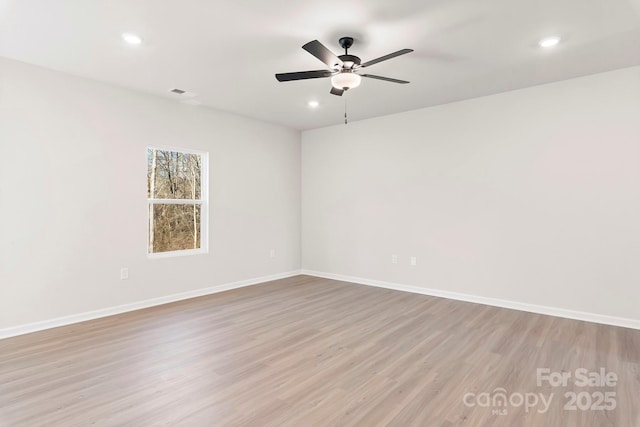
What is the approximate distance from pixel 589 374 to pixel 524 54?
278 cm

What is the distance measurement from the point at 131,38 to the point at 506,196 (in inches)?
172

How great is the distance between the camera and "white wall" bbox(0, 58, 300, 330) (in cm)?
332

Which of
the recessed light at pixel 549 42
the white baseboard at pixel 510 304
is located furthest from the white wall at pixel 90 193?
the recessed light at pixel 549 42

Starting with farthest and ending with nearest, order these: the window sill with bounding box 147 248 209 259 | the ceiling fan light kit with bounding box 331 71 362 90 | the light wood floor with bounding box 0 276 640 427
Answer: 1. the window sill with bounding box 147 248 209 259
2. the ceiling fan light kit with bounding box 331 71 362 90
3. the light wood floor with bounding box 0 276 640 427

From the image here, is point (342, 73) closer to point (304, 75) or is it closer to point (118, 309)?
point (304, 75)

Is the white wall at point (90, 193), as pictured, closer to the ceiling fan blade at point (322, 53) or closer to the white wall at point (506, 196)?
the white wall at point (506, 196)

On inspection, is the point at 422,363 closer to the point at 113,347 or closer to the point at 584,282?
the point at 584,282

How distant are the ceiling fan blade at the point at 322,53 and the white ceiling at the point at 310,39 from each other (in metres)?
0.25

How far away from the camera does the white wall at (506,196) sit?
3576 millimetres

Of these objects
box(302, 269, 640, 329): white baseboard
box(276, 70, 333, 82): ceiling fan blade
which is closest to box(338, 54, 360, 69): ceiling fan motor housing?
box(276, 70, 333, 82): ceiling fan blade

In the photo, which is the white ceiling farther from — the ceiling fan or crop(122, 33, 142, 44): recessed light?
the ceiling fan

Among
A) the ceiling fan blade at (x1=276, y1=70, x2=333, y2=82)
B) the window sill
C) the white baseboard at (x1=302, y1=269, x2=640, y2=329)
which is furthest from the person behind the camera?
the window sill

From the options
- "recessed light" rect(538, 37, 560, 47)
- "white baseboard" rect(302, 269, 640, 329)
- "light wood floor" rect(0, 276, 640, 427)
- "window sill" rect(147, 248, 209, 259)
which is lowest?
"light wood floor" rect(0, 276, 640, 427)

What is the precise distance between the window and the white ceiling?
0.98 metres
